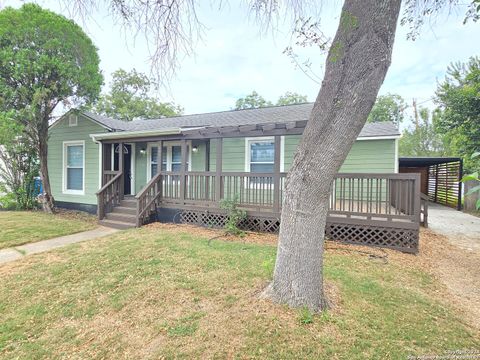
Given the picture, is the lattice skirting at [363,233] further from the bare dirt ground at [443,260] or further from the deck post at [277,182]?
the deck post at [277,182]

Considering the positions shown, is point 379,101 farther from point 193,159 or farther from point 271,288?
point 271,288

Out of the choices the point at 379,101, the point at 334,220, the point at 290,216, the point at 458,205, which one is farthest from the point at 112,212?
the point at 379,101

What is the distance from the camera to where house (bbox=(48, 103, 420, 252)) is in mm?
6031

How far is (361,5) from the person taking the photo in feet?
7.29

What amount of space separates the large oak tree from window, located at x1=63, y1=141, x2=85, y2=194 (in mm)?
1507

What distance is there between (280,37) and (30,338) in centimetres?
419

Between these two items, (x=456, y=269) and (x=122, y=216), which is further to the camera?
(x=122, y=216)

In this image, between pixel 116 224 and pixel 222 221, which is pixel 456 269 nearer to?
pixel 222 221

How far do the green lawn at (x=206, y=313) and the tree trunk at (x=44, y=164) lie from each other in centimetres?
572

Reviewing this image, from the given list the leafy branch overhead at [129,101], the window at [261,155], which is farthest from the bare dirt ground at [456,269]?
the leafy branch overhead at [129,101]

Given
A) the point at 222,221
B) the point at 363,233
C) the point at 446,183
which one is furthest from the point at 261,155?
the point at 446,183

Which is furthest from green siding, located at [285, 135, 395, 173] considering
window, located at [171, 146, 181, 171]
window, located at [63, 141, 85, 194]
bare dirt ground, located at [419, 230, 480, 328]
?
window, located at [63, 141, 85, 194]

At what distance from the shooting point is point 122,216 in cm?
758

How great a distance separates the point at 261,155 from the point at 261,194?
185 centimetres
